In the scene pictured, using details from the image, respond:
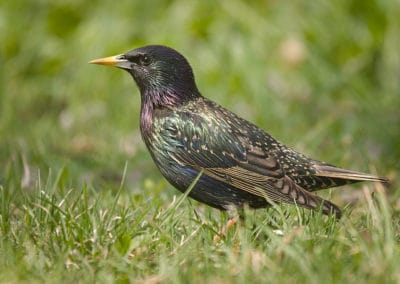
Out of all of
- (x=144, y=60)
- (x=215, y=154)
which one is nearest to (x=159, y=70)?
(x=144, y=60)

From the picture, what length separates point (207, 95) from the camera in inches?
310

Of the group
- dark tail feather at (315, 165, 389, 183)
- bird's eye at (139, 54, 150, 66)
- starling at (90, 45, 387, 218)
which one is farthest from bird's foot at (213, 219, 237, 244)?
bird's eye at (139, 54, 150, 66)

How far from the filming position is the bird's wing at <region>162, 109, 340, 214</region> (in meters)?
4.50

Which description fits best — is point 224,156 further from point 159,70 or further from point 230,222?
point 159,70

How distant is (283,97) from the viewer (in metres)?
7.99

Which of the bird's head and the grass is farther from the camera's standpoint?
the bird's head

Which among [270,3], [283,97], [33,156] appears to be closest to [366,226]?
[33,156]

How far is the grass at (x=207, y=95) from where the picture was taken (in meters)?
3.55

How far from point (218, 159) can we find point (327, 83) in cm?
360

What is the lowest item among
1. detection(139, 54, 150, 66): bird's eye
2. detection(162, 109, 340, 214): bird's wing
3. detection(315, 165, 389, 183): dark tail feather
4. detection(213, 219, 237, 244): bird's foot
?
detection(213, 219, 237, 244): bird's foot

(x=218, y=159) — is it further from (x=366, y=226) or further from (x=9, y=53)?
(x=9, y=53)

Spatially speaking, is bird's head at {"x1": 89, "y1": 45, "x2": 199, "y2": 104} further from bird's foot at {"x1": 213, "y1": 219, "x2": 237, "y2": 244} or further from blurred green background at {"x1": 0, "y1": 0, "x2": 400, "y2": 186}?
blurred green background at {"x1": 0, "y1": 0, "x2": 400, "y2": 186}

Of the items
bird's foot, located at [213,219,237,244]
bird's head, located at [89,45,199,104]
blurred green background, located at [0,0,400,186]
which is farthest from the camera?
blurred green background, located at [0,0,400,186]

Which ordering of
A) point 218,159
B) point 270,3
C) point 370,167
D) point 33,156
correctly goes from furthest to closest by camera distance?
point 270,3 < point 33,156 < point 370,167 < point 218,159
